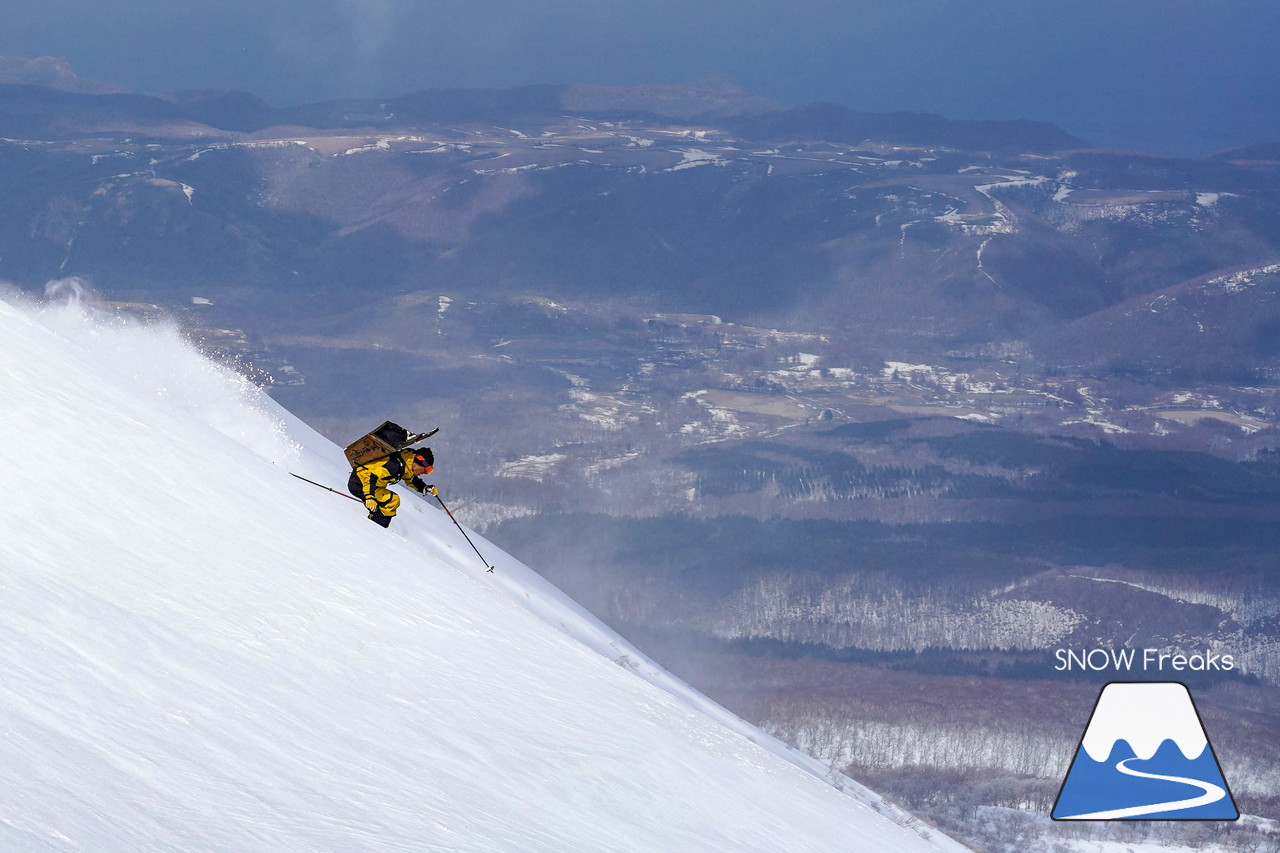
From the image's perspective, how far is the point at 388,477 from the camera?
24812 millimetres

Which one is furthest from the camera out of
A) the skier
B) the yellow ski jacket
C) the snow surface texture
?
the yellow ski jacket

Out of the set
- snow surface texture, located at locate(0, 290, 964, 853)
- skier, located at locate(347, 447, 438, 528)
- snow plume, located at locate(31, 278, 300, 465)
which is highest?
snow plume, located at locate(31, 278, 300, 465)

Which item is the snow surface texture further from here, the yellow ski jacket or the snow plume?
the snow plume

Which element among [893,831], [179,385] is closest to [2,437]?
[179,385]

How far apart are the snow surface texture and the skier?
1572 mm

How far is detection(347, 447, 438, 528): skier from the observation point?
77.8 ft

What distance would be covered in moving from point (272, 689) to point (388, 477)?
23.2ft

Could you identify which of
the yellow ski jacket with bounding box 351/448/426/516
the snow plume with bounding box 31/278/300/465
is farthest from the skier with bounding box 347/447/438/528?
the snow plume with bounding box 31/278/300/465

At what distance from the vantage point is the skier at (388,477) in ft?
77.8

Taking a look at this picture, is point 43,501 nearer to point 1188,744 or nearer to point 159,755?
point 159,755

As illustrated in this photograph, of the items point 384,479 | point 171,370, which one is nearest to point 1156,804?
point 171,370

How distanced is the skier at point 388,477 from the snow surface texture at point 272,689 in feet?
5.16

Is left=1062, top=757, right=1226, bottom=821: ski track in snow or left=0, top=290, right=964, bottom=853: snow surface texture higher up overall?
left=1062, top=757, right=1226, bottom=821: ski track in snow

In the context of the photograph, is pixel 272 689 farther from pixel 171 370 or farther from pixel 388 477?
Answer: pixel 171 370
